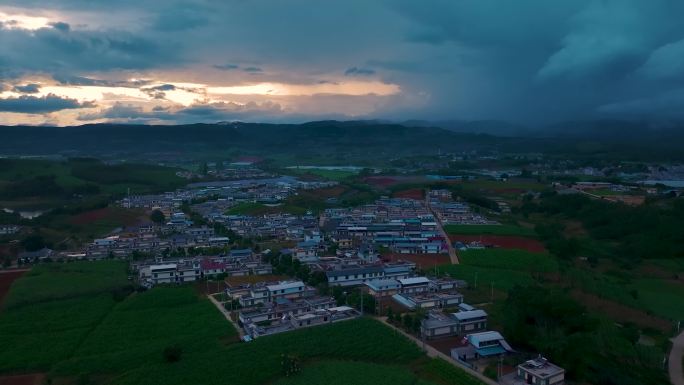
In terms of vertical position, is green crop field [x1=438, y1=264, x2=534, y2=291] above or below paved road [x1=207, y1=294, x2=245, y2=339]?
above

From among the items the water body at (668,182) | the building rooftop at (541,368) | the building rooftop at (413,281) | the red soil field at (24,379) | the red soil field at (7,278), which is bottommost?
the red soil field at (24,379)

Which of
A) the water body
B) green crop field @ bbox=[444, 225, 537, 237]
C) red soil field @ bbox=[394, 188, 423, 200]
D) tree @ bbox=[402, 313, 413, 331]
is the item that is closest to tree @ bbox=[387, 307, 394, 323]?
tree @ bbox=[402, 313, 413, 331]

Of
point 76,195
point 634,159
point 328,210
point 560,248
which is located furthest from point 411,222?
point 634,159

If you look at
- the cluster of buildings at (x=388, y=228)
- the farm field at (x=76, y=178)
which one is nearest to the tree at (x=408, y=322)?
the cluster of buildings at (x=388, y=228)

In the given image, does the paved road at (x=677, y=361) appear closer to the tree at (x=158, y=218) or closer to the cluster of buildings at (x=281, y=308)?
the cluster of buildings at (x=281, y=308)

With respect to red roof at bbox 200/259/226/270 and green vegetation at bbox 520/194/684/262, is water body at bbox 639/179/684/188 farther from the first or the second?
red roof at bbox 200/259/226/270

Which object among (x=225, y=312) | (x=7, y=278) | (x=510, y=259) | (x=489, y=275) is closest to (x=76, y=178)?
(x=7, y=278)

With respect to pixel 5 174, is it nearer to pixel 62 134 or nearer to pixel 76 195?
pixel 76 195
